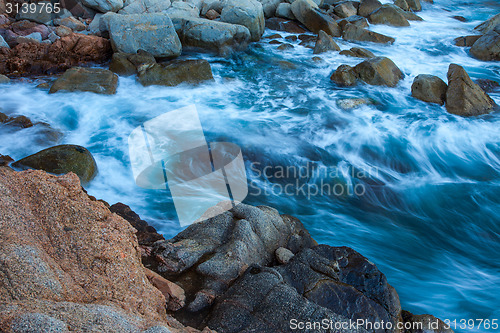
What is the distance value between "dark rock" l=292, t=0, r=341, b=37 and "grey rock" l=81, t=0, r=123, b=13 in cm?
634

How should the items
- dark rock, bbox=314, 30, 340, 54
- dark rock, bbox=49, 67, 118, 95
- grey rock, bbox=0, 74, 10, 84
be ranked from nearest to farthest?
dark rock, bbox=49, 67, 118, 95 → grey rock, bbox=0, 74, 10, 84 → dark rock, bbox=314, 30, 340, 54

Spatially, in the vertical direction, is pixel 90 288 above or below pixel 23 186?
below

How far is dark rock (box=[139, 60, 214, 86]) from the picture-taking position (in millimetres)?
9489

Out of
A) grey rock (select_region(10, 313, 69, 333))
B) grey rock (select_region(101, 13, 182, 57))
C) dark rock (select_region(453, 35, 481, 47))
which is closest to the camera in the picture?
grey rock (select_region(10, 313, 69, 333))

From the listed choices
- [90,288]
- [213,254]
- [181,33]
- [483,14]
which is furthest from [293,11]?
[90,288]

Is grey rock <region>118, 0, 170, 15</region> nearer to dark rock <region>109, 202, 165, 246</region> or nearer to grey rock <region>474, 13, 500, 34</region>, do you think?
dark rock <region>109, 202, 165, 246</region>

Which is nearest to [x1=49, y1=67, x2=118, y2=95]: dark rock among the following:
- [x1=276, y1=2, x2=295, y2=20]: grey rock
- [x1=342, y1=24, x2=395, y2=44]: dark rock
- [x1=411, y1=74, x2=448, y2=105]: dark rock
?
[x1=411, y1=74, x2=448, y2=105]: dark rock

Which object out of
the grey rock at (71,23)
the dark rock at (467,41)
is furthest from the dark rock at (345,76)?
the grey rock at (71,23)

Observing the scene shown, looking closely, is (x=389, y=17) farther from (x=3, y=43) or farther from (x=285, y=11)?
(x=3, y=43)

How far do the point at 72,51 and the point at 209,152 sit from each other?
20.5 feet

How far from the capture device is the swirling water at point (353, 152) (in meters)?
5.25

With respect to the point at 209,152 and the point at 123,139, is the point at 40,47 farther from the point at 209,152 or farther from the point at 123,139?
the point at 209,152

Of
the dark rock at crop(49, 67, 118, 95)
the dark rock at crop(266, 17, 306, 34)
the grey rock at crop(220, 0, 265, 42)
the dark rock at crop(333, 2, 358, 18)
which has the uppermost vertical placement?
the dark rock at crop(333, 2, 358, 18)

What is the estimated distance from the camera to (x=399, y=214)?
20.0 ft
